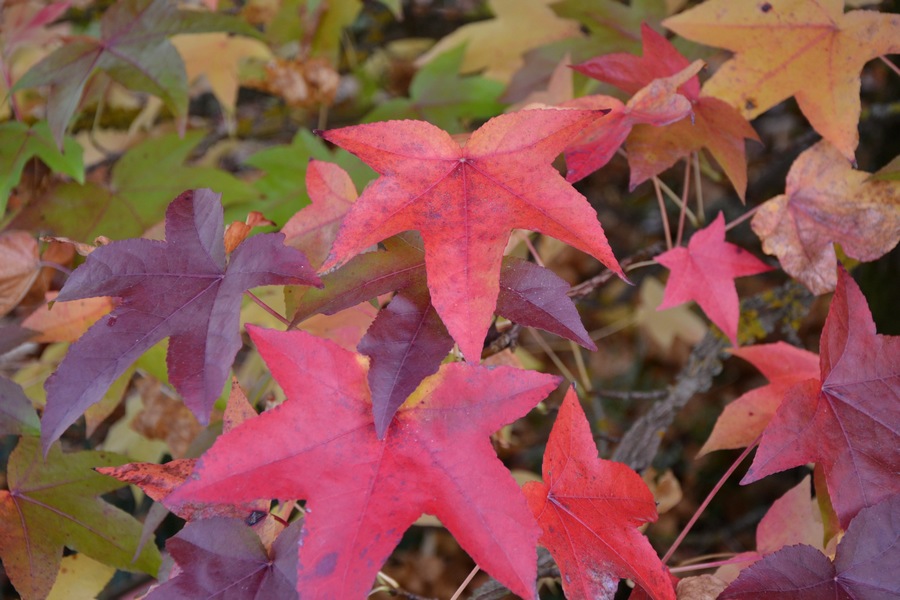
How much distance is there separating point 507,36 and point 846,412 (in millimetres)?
1004

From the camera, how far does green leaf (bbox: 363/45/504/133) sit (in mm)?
1413

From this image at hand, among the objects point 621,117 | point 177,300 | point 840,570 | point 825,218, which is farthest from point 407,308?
point 825,218

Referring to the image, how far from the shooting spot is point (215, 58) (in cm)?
148

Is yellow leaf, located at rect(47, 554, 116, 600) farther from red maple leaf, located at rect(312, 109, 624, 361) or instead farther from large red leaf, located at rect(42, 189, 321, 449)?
red maple leaf, located at rect(312, 109, 624, 361)

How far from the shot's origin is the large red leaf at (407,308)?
64 centimetres

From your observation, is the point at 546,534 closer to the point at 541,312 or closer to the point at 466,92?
the point at 541,312

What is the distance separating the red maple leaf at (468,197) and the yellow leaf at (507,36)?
0.80 meters

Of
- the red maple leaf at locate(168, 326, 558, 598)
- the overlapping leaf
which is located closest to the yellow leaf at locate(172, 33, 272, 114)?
the overlapping leaf

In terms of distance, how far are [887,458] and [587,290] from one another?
375 millimetres

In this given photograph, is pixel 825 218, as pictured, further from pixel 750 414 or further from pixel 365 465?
pixel 365 465

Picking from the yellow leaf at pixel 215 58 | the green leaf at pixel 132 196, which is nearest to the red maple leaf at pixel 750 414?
the green leaf at pixel 132 196

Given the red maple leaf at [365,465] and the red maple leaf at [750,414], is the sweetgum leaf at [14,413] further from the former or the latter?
the red maple leaf at [750,414]

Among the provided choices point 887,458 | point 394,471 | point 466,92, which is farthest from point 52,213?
point 887,458

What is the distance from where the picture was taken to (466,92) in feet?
4.67
